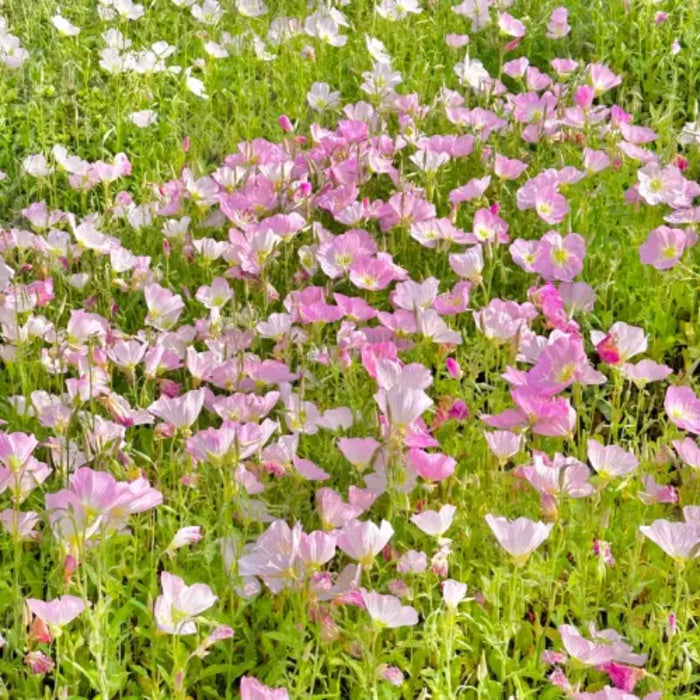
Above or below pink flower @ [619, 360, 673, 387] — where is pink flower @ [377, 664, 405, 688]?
below

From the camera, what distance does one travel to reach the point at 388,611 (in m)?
1.79

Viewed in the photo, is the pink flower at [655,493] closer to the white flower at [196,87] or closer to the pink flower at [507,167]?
the pink flower at [507,167]

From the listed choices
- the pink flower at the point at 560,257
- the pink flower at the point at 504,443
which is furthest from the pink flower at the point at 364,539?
the pink flower at the point at 560,257

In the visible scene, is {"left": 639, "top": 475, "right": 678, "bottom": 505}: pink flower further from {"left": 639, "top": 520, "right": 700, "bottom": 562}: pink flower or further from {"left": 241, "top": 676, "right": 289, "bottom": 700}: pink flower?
{"left": 241, "top": 676, "right": 289, "bottom": 700}: pink flower

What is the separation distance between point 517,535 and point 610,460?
33cm

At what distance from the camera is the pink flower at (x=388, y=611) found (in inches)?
69.9

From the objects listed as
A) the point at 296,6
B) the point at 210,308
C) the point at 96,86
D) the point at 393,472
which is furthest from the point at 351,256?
the point at 296,6

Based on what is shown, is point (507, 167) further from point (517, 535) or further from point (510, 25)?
point (517, 535)

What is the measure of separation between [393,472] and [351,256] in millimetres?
885

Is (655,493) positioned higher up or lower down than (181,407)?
lower down

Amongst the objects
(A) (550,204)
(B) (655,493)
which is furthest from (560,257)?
(B) (655,493)

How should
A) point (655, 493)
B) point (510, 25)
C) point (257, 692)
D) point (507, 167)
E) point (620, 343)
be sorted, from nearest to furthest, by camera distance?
point (257, 692) < point (655, 493) < point (620, 343) < point (507, 167) < point (510, 25)

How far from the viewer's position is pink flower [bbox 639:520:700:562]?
189 centimetres

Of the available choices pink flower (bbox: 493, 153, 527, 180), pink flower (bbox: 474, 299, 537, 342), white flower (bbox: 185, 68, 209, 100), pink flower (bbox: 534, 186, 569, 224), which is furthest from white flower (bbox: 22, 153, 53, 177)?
pink flower (bbox: 474, 299, 537, 342)
